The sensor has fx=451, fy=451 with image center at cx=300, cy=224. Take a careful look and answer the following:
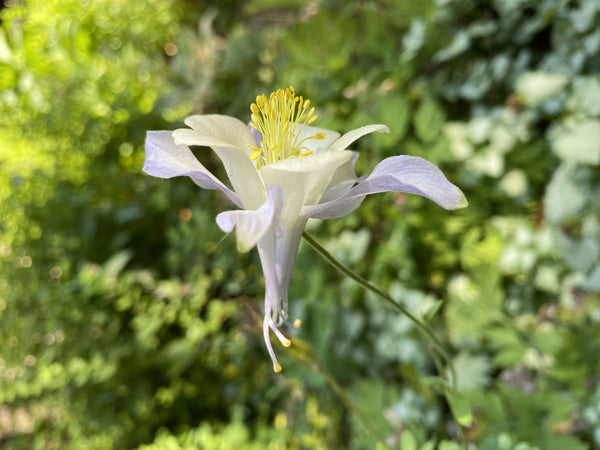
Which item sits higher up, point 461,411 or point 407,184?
point 407,184

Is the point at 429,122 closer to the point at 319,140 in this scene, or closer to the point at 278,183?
the point at 319,140

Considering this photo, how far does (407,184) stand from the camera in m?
0.38

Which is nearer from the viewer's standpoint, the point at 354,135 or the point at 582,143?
the point at 354,135

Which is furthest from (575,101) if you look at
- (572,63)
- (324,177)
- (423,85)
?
(324,177)

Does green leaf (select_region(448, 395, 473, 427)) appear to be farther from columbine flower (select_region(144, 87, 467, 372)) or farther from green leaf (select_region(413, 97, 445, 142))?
green leaf (select_region(413, 97, 445, 142))

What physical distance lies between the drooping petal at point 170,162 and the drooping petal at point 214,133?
0.02 meters

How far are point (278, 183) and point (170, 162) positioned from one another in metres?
0.10

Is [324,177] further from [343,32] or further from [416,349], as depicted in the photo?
[343,32]

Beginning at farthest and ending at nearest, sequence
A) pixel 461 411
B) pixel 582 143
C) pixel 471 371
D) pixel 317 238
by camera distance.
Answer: pixel 317 238 < pixel 471 371 < pixel 582 143 < pixel 461 411

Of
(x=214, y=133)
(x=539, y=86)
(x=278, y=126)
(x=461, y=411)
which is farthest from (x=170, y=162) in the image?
(x=539, y=86)

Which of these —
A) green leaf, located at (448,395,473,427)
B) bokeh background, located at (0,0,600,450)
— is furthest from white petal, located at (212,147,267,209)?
bokeh background, located at (0,0,600,450)

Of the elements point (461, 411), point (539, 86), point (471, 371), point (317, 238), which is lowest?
point (471, 371)

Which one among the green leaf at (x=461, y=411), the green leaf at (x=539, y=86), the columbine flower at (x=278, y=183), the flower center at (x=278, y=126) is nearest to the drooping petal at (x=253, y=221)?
the columbine flower at (x=278, y=183)

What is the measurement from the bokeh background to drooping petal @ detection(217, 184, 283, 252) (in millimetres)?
572
